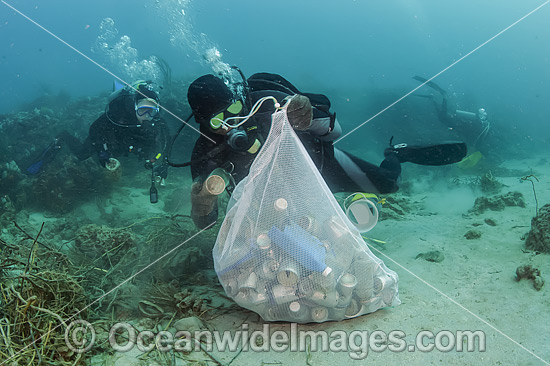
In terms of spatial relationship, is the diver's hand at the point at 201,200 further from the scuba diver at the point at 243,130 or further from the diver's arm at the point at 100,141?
the diver's arm at the point at 100,141

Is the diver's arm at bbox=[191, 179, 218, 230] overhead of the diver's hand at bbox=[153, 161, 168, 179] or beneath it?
overhead

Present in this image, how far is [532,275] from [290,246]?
249 cm

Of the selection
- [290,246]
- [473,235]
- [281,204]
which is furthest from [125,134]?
[473,235]

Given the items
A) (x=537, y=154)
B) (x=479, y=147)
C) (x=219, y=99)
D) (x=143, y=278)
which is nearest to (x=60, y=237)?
(x=143, y=278)

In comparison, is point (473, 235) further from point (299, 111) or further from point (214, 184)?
point (214, 184)

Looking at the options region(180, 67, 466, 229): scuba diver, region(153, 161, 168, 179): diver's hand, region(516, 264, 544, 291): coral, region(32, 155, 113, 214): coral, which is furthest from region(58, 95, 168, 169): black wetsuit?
region(516, 264, 544, 291): coral

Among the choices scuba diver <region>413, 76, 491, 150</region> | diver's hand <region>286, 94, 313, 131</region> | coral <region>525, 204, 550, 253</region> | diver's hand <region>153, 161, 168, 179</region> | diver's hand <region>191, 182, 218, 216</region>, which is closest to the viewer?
diver's hand <region>286, 94, 313, 131</region>

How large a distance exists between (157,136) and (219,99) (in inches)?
132

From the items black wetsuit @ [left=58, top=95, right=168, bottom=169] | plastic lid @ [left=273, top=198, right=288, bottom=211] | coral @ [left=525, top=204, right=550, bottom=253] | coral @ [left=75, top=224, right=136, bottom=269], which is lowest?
coral @ [left=75, top=224, right=136, bottom=269]

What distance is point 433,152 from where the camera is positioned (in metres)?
4.79

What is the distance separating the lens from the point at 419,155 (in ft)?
16.0

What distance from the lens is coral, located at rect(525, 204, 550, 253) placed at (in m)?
3.45

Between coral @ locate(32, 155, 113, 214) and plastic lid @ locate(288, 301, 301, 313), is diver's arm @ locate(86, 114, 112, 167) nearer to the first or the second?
coral @ locate(32, 155, 113, 214)

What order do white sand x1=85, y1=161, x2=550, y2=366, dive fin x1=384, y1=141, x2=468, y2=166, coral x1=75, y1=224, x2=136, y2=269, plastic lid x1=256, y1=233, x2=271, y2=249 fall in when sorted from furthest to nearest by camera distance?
dive fin x1=384, y1=141, x2=468, y2=166, coral x1=75, y1=224, x2=136, y2=269, plastic lid x1=256, y1=233, x2=271, y2=249, white sand x1=85, y1=161, x2=550, y2=366
